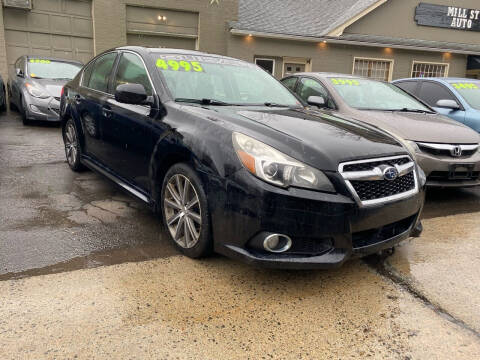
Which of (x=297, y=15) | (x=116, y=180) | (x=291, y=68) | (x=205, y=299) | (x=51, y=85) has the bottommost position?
(x=205, y=299)

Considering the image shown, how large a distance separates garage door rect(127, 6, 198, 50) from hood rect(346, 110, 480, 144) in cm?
1157

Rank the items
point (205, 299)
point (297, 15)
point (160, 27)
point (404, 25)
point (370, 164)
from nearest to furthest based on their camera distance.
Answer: point (205, 299), point (370, 164), point (160, 27), point (297, 15), point (404, 25)

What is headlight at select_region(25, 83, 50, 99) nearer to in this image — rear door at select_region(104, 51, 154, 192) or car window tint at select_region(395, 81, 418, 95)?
rear door at select_region(104, 51, 154, 192)

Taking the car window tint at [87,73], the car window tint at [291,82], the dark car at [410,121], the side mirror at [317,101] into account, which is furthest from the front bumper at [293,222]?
the car window tint at [291,82]

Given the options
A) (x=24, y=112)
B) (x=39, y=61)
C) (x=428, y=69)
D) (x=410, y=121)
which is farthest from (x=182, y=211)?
(x=428, y=69)

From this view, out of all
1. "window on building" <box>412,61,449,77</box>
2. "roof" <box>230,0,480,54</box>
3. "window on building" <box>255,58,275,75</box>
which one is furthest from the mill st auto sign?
"window on building" <box>255,58,275,75</box>

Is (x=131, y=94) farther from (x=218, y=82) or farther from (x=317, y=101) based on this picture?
(x=317, y=101)

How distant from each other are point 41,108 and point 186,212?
6797 mm

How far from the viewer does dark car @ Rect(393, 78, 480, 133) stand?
19.9 feet

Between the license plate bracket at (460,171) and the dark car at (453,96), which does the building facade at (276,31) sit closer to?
the dark car at (453,96)

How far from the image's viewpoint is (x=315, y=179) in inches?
93.9

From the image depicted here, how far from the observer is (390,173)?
2604 millimetres

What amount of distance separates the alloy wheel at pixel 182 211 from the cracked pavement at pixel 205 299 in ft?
0.63

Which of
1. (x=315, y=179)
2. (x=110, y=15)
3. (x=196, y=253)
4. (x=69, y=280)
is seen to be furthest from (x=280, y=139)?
(x=110, y=15)
